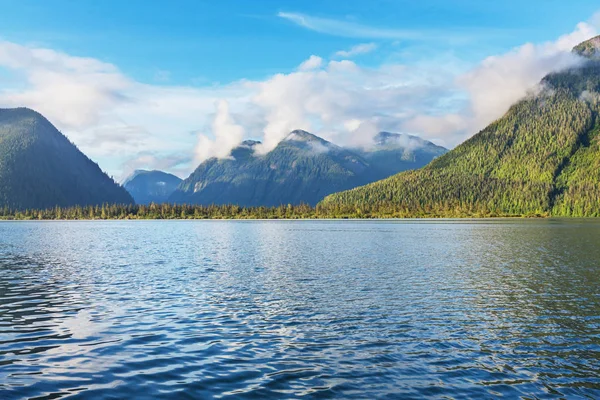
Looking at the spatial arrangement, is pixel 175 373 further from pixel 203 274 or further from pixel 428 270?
pixel 428 270

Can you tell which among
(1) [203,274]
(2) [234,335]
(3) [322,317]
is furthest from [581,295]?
(1) [203,274]

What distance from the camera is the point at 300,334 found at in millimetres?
32219

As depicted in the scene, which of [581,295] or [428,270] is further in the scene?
[428,270]

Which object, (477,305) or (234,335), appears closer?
(234,335)

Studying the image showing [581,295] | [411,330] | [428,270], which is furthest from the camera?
[428,270]

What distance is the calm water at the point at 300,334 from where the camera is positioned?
2280 centimetres

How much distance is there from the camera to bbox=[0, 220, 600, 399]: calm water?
74.8 feet

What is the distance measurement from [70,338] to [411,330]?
74.1 ft

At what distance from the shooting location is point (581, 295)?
46.9 m

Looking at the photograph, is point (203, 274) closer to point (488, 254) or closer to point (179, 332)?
point (179, 332)

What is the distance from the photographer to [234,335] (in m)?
32.1

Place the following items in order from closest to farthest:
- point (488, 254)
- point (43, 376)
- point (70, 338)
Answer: point (43, 376) < point (70, 338) < point (488, 254)

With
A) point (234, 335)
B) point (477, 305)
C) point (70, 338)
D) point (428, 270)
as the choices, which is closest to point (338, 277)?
point (428, 270)

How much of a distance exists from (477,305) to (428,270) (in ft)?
79.9
